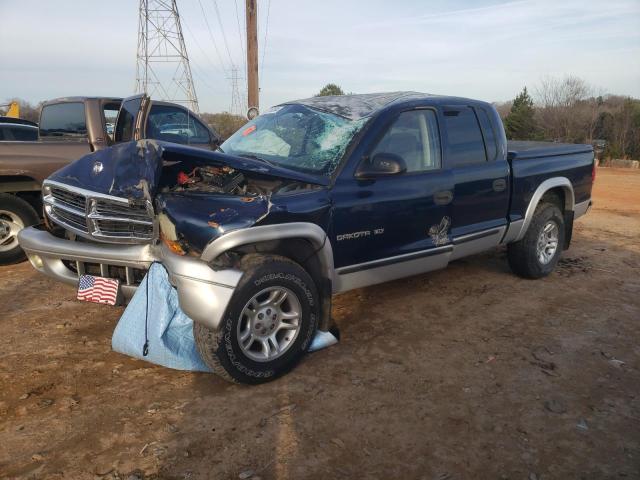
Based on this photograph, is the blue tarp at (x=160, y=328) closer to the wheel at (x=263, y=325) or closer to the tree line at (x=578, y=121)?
the wheel at (x=263, y=325)

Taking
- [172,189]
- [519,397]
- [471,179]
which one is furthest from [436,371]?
[172,189]

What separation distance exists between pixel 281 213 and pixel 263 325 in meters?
0.74

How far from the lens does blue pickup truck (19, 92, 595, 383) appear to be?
297 centimetres

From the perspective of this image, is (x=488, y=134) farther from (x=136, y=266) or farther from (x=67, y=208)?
(x=67, y=208)

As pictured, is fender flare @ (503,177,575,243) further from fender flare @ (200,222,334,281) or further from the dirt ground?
fender flare @ (200,222,334,281)

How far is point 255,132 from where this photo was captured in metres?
4.40

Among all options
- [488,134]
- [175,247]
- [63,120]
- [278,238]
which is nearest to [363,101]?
[488,134]

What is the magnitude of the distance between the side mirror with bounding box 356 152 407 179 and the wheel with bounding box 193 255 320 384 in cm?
87

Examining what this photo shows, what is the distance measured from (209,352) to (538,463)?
6.27 feet

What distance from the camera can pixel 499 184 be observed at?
185 inches

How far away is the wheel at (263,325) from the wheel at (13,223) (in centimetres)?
372

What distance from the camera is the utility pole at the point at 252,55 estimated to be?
14117 millimetres

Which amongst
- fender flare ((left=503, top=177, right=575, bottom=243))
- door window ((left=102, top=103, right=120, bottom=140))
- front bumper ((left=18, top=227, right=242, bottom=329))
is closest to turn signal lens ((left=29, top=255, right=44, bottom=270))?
front bumper ((left=18, top=227, right=242, bottom=329))

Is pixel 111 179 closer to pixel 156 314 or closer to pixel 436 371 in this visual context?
pixel 156 314
